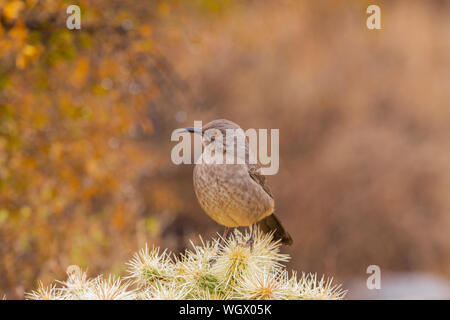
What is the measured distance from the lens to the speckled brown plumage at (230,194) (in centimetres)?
202

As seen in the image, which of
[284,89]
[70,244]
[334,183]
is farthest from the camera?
[284,89]

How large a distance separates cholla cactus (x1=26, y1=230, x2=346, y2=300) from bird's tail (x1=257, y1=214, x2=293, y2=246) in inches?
1.7

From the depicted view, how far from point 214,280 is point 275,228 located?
45 cm

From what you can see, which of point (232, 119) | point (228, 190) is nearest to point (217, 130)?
point (228, 190)

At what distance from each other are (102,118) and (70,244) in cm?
167

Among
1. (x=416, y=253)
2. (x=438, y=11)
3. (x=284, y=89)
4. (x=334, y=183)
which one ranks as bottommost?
(x=416, y=253)

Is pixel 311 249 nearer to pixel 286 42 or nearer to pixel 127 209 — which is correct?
pixel 127 209

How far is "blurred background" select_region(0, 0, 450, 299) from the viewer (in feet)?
17.1

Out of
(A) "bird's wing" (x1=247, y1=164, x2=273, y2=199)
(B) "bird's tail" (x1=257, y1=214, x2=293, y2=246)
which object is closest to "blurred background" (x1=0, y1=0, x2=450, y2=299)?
(A) "bird's wing" (x1=247, y1=164, x2=273, y2=199)

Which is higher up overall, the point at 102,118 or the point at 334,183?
the point at 102,118

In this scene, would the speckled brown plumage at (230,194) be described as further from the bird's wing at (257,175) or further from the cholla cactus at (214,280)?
the cholla cactus at (214,280)
